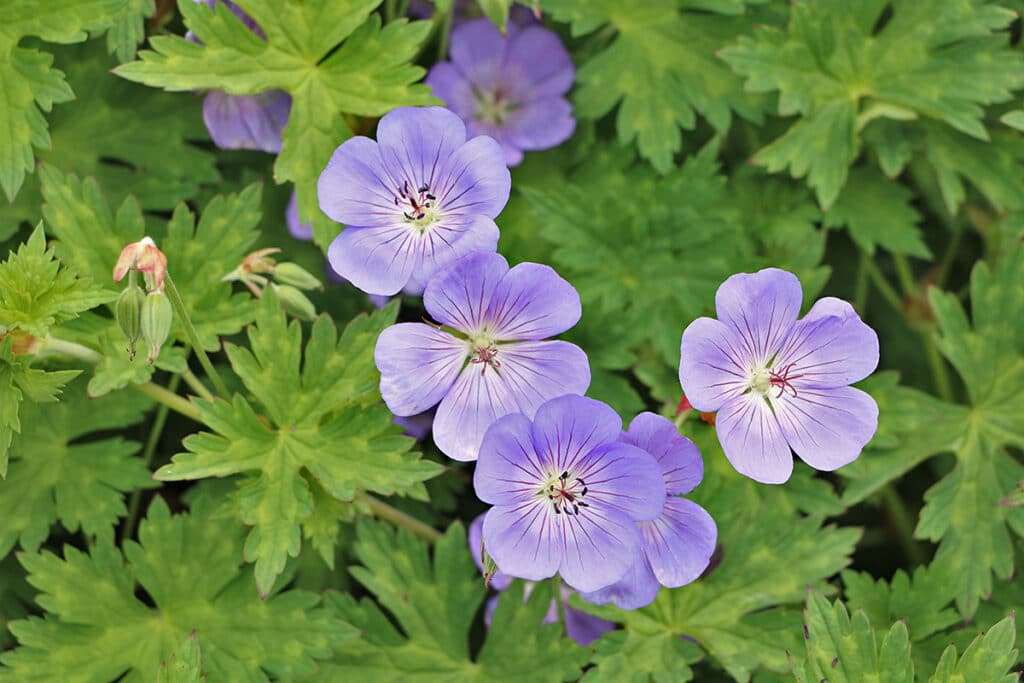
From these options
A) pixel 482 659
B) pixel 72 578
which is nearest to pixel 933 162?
pixel 482 659

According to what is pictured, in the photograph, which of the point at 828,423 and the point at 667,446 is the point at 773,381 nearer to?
the point at 828,423

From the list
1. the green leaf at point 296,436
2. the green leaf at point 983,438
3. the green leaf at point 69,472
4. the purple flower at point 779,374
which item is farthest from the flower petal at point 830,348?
the green leaf at point 69,472

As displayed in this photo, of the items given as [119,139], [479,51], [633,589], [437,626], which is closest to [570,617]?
[437,626]

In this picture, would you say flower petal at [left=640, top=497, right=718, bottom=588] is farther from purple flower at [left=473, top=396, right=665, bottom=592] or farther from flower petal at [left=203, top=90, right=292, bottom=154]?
flower petal at [left=203, top=90, right=292, bottom=154]

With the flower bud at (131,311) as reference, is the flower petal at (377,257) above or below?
above

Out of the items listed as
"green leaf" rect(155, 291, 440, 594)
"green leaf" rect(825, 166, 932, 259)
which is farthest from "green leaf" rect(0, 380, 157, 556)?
"green leaf" rect(825, 166, 932, 259)

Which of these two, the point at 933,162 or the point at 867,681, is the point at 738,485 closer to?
the point at 867,681

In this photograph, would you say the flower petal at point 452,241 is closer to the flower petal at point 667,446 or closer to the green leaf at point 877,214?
the flower petal at point 667,446
